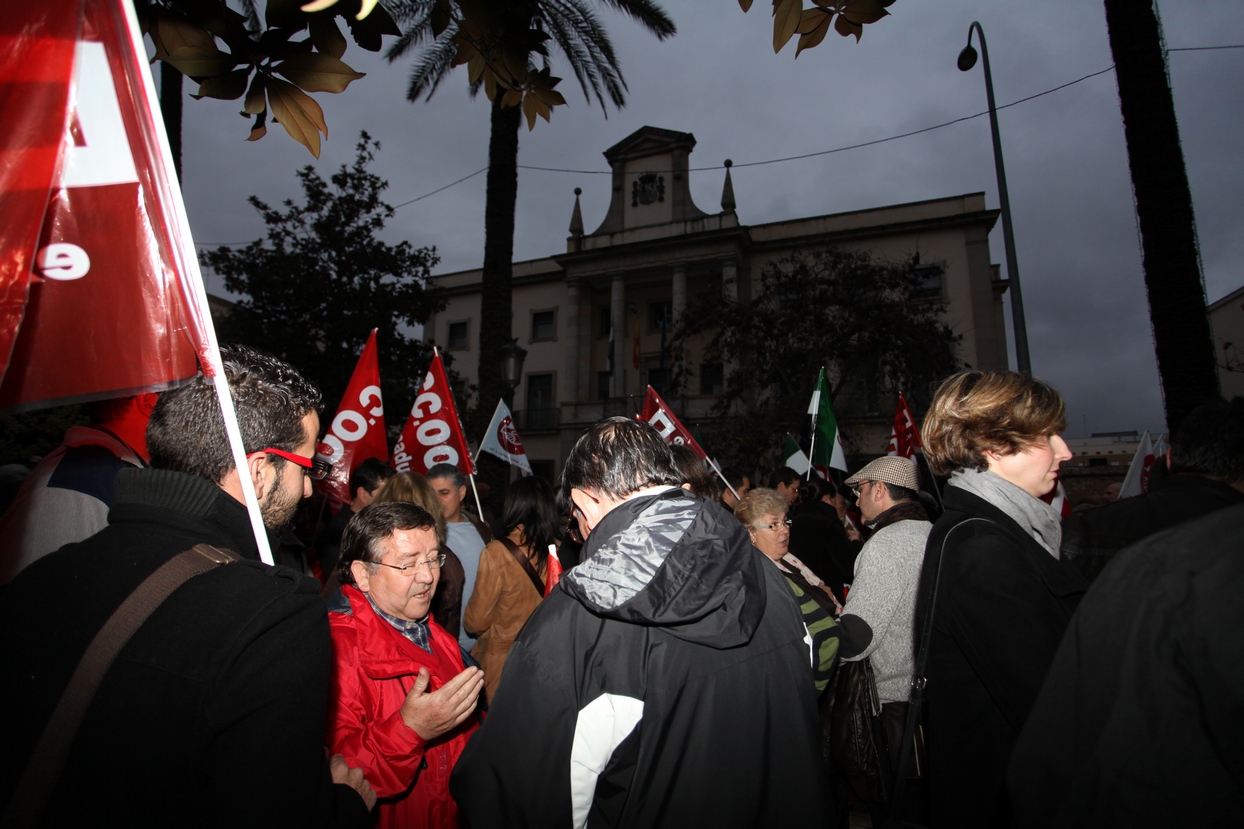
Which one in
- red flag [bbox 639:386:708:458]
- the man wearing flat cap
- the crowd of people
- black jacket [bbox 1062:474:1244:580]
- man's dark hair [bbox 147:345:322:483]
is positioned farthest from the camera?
red flag [bbox 639:386:708:458]

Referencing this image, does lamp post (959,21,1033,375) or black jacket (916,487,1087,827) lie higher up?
lamp post (959,21,1033,375)

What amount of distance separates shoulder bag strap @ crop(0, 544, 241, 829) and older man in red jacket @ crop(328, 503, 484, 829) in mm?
992

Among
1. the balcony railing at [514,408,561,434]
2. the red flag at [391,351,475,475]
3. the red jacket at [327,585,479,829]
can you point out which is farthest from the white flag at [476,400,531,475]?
the balcony railing at [514,408,561,434]

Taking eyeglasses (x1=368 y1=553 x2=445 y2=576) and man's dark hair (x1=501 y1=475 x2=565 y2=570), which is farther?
man's dark hair (x1=501 y1=475 x2=565 y2=570)

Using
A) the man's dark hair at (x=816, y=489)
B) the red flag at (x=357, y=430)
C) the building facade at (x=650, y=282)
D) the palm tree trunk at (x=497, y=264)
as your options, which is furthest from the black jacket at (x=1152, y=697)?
the building facade at (x=650, y=282)

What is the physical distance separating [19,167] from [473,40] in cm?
174

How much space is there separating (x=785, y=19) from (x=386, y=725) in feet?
8.17

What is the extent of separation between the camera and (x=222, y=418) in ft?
5.08

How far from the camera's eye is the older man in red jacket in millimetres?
2098

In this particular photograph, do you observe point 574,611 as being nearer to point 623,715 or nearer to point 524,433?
point 623,715

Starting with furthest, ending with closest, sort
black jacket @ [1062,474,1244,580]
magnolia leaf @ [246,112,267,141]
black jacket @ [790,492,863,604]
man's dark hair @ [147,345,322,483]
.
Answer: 1. black jacket @ [790,492,863,604]
2. magnolia leaf @ [246,112,267,141]
3. black jacket @ [1062,474,1244,580]
4. man's dark hair @ [147,345,322,483]

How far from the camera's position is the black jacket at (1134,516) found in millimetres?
2178

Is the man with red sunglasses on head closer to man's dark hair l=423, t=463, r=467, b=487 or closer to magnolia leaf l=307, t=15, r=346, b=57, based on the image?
magnolia leaf l=307, t=15, r=346, b=57

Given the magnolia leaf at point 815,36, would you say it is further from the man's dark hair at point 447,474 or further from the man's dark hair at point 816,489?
the man's dark hair at point 816,489
